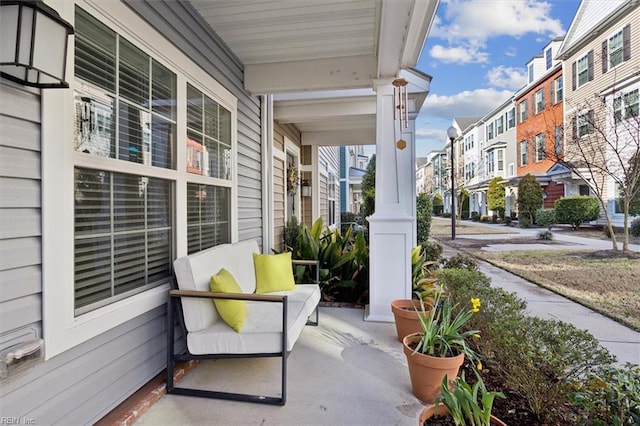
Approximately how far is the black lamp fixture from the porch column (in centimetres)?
285

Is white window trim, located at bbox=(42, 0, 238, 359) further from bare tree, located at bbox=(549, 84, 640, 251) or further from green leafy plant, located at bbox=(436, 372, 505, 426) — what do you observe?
bare tree, located at bbox=(549, 84, 640, 251)

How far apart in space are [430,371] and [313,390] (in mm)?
795

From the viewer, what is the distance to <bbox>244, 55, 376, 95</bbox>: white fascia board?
352cm

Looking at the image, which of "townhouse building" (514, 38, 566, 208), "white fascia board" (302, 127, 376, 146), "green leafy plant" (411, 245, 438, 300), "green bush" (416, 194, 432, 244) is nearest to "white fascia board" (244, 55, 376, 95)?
"green leafy plant" (411, 245, 438, 300)

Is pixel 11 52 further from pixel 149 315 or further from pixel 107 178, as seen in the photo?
pixel 149 315

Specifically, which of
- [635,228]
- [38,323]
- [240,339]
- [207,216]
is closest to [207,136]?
[207,216]

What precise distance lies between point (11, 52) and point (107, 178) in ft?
2.48

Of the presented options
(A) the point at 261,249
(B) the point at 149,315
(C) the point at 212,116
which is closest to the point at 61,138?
(B) the point at 149,315

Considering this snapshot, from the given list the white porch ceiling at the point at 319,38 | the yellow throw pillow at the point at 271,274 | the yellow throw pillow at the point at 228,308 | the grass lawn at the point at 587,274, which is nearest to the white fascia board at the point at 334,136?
the white porch ceiling at the point at 319,38

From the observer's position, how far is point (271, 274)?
3.22 meters

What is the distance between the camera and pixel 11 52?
1261mm

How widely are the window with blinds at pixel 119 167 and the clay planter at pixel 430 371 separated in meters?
1.85

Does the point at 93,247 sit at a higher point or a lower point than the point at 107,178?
lower

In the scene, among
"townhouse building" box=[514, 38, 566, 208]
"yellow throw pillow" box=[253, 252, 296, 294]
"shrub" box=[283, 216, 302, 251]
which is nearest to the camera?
"yellow throw pillow" box=[253, 252, 296, 294]
